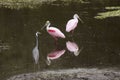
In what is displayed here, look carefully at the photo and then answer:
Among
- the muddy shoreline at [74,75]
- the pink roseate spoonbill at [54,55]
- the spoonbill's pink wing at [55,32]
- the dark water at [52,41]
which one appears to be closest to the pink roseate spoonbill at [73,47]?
the dark water at [52,41]

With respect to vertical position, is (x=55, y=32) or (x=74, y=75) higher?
(x=74, y=75)

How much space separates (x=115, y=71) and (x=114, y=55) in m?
2.37

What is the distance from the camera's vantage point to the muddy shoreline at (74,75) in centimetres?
1079

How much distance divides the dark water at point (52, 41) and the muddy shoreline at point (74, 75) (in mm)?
693

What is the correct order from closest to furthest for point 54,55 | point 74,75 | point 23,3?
1. point 74,75
2. point 54,55
3. point 23,3

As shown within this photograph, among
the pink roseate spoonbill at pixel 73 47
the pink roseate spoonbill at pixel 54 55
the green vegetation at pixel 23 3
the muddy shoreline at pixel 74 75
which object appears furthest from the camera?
the green vegetation at pixel 23 3

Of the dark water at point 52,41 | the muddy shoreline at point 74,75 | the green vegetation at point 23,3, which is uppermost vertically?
the muddy shoreline at point 74,75

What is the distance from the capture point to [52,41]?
17.0 meters

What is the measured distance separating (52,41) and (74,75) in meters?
6.01

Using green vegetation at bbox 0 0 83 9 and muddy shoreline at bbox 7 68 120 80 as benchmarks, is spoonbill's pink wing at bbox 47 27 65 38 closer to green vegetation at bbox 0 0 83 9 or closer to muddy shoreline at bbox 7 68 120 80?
muddy shoreline at bbox 7 68 120 80

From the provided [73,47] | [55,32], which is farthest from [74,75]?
[55,32]

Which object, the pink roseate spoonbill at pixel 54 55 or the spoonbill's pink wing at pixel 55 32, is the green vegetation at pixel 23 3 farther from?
the pink roseate spoonbill at pixel 54 55

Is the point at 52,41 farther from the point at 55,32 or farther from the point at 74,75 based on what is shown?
the point at 74,75

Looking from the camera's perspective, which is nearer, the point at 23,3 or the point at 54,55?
the point at 54,55
